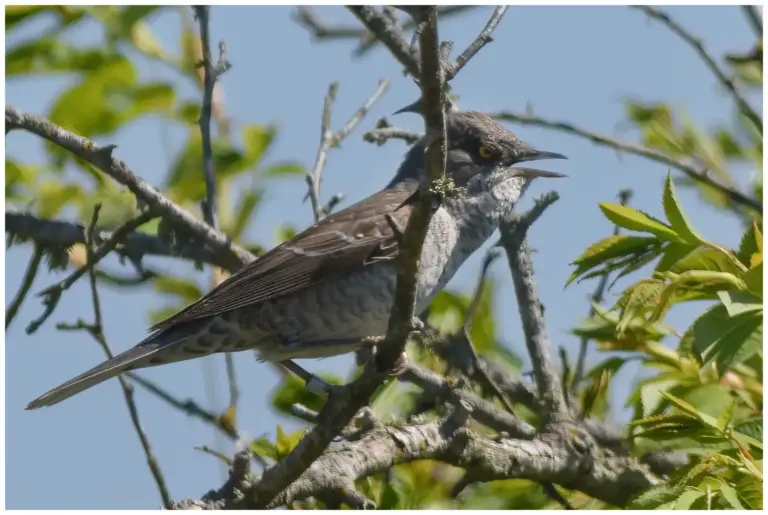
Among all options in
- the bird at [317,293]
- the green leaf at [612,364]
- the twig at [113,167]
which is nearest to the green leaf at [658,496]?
the green leaf at [612,364]

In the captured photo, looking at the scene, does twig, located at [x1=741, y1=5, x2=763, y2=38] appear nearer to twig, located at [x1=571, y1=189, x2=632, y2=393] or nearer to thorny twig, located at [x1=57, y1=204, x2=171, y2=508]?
twig, located at [x1=571, y1=189, x2=632, y2=393]

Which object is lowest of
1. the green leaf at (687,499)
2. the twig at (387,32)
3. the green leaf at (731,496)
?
the green leaf at (731,496)

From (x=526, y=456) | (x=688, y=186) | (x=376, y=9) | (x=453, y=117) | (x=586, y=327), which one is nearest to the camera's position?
(x=376, y=9)

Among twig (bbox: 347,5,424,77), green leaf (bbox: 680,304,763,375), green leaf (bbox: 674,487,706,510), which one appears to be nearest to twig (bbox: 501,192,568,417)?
green leaf (bbox: 674,487,706,510)

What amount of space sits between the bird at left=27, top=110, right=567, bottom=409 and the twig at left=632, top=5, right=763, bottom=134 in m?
1.24

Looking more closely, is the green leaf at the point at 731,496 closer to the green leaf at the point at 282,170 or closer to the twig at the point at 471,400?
the twig at the point at 471,400

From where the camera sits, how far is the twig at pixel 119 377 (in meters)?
3.92

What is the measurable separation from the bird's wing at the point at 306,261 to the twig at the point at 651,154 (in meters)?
0.74

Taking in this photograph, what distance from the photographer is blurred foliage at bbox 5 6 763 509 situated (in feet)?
8.71

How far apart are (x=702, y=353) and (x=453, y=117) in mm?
3339

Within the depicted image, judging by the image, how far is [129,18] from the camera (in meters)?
2.32

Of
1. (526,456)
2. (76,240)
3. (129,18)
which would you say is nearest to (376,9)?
(129,18)

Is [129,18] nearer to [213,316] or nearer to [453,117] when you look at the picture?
[213,316]

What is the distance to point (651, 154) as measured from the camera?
4145mm
